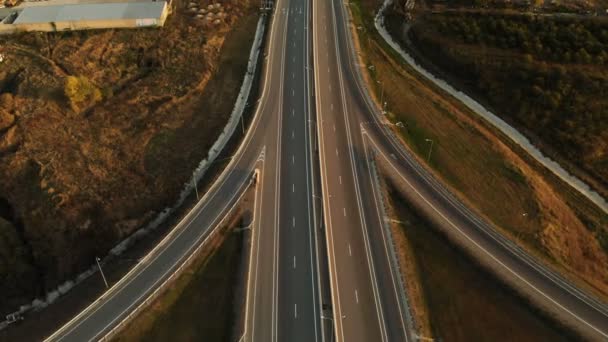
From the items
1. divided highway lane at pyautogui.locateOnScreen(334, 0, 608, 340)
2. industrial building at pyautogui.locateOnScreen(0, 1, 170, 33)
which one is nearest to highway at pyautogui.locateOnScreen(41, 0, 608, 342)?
divided highway lane at pyautogui.locateOnScreen(334, 0, 608, 340)

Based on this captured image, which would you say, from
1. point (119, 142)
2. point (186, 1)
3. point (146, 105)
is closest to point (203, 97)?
point (146, 105)

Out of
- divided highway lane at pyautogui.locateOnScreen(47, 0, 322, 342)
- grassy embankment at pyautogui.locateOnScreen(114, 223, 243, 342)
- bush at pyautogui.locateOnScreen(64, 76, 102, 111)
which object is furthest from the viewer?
bush at pyautogui.locateOnScreen(64, 76, 102, 111)

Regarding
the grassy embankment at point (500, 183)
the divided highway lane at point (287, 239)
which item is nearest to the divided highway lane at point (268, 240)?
the divided highway lane at point (287, 239)

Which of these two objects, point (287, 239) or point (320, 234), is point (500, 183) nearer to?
point (320, 234)

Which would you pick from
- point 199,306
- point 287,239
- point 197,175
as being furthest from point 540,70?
point 199,306

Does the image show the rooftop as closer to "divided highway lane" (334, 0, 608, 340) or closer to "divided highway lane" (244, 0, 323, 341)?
"divided highway lane" (244, 0, 323, 341)

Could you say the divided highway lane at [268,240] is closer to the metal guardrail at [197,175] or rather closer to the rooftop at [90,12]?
the metal guardrail at [197,175]
